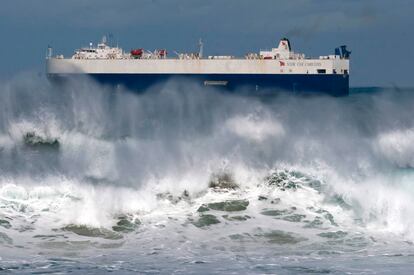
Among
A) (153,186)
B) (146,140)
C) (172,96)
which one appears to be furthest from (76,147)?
(172,96)

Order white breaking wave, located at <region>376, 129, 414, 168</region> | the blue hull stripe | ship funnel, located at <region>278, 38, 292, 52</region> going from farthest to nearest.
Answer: ship funnel, located at <region>278, 38, 292, 52</region>, the blue hull stripe, white breaking wave, located at <region>376, 129, 414, 168</region>

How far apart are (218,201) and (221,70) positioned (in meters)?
82.9

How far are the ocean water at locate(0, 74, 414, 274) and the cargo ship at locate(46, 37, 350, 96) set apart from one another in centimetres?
7343

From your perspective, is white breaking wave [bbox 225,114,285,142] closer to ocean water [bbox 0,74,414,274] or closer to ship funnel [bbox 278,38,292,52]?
ocean water [bbox 0,74,414,274]

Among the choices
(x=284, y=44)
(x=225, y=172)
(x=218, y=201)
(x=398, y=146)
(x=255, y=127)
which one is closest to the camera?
(x=218, y=201)

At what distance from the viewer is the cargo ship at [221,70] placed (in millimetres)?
99562

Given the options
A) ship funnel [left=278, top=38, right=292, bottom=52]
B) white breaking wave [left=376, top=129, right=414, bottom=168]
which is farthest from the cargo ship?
white breaking wave [left=376, top=129, right=414, bottom=168]

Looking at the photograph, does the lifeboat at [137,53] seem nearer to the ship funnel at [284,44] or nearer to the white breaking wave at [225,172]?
the ship funnel at [284,44]

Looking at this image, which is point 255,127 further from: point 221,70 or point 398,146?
point 221,70

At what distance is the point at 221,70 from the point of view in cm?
10044

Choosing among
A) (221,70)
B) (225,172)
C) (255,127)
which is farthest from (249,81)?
(225,172)

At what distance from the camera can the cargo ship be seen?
99.6 meters

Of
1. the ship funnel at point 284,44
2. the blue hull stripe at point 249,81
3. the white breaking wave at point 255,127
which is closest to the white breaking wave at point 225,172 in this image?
the white breaking wave at point 255,127

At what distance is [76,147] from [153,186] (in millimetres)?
6890
